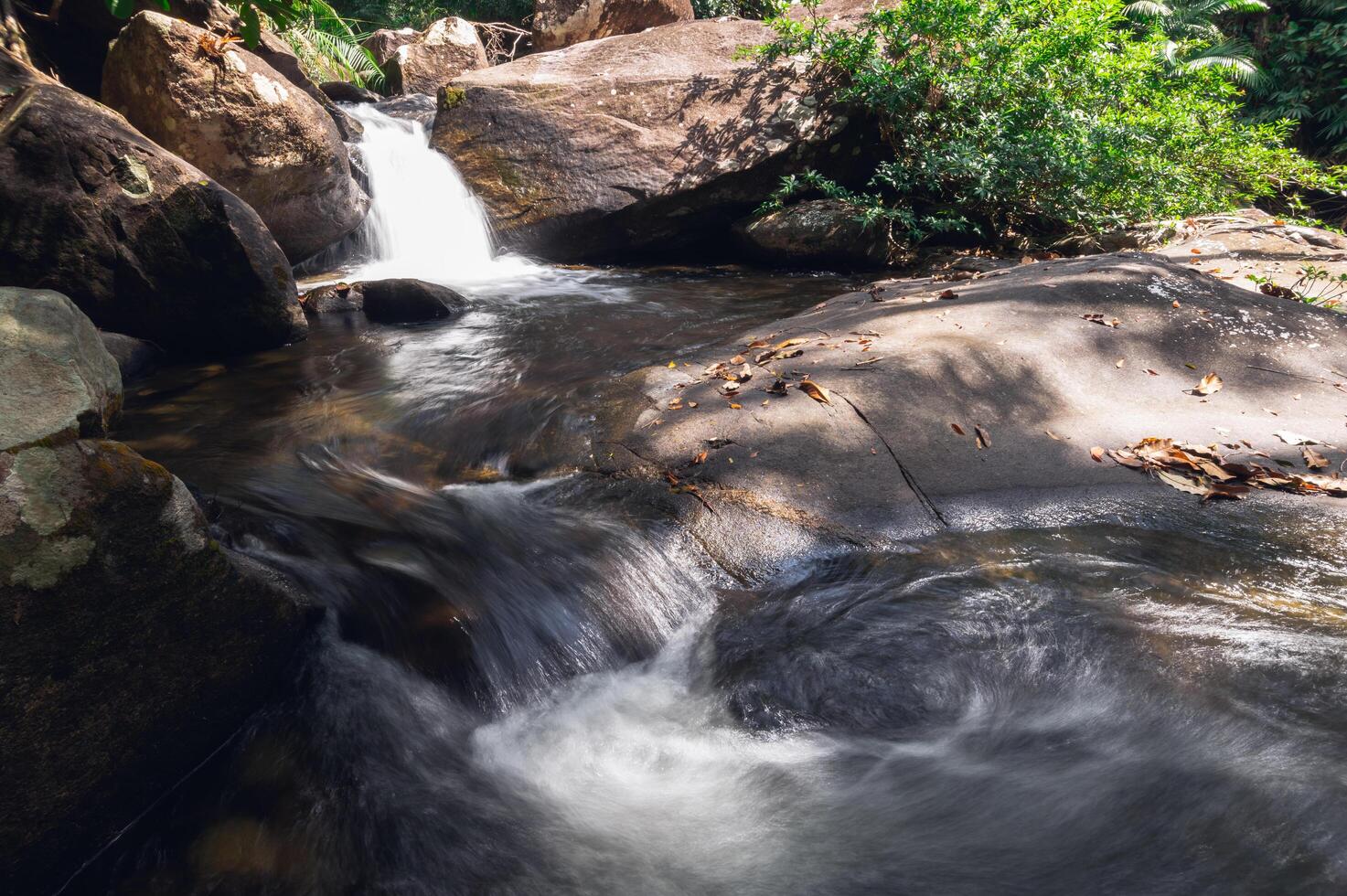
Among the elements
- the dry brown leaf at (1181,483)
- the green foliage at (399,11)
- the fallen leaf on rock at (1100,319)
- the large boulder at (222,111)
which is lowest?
the dry brown leaf at (1181,483)

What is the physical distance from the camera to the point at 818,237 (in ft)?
30.0

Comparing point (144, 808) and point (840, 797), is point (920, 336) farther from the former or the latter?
point (144, 808)

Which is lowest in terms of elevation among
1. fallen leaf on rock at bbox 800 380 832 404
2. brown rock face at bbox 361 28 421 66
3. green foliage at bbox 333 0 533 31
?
fallen leaf on rock at bbox 800 380 832 404

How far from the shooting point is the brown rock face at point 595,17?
14.6 m

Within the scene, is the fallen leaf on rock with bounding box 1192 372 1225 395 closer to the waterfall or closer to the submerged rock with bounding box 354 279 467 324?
Result: the submerged rock with bounding box 354 279 467 324

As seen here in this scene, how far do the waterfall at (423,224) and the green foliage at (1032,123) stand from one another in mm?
3826

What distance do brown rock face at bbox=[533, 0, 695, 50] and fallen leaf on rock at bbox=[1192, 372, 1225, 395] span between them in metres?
12.5

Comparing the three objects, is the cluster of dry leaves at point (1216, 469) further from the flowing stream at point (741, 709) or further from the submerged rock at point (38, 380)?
the submerged rock at point (38, 380)

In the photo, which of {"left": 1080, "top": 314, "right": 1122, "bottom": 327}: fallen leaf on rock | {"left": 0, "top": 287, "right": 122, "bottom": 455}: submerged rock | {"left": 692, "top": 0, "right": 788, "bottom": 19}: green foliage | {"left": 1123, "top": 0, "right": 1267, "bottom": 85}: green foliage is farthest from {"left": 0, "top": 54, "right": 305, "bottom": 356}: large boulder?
{"left": 1123, "top": 0, "right": 1267, "bottom": 85}: green foliage

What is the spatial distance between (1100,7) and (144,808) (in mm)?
10548

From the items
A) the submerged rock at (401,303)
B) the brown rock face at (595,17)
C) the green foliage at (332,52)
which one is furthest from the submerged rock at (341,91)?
the submerged rock at (401,303)

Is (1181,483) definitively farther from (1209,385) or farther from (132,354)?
(132,354)

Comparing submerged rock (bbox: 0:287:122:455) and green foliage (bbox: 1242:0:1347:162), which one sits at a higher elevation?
green foliage (bbox: 1242:0:1347:162)

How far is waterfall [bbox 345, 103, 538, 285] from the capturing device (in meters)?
9.58
